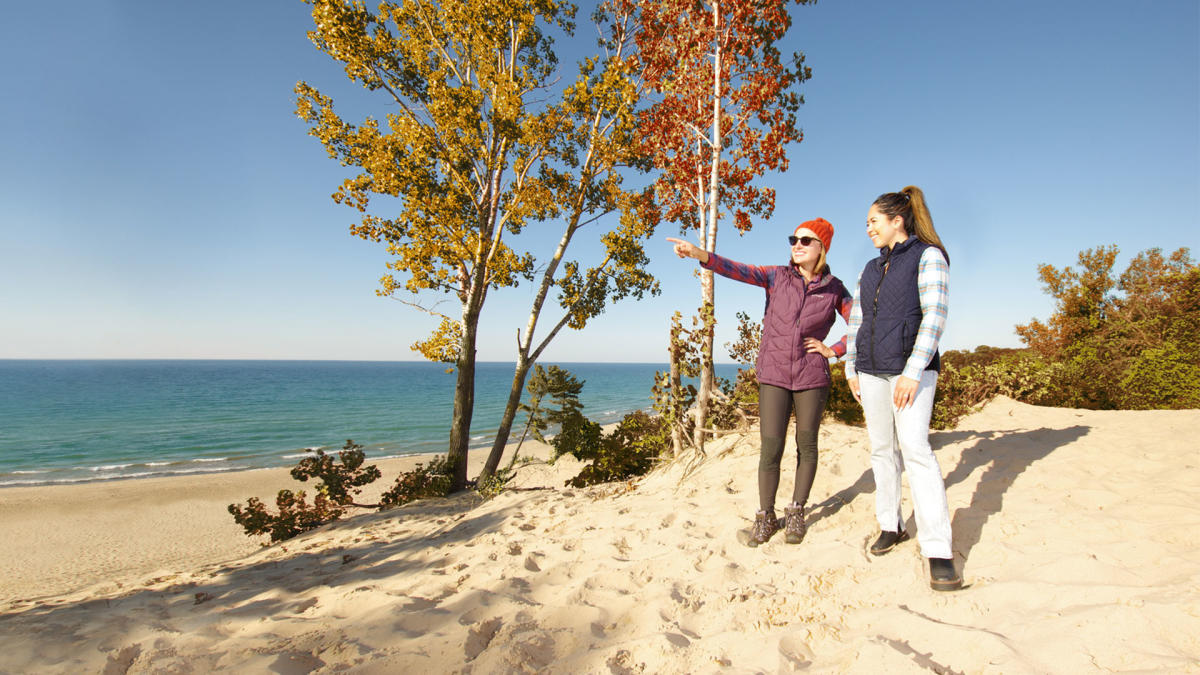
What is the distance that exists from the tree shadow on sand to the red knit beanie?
7.15ft

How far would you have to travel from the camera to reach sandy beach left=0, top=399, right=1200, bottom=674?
7.01 feet

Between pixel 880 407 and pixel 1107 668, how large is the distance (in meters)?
1.39

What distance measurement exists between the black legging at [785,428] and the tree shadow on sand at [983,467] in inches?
29.4

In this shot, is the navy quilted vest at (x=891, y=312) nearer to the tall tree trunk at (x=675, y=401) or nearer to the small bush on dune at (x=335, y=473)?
the tall tree trunk at (x=675, y=401)

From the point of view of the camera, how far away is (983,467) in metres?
4.48

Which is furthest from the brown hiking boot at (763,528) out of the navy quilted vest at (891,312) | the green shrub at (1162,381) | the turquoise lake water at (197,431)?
the turquoise lake water at (197,431)

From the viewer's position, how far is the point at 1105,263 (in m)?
18.1

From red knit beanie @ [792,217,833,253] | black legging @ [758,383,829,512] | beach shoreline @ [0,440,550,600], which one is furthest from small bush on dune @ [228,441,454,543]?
red knit beanie @ [792,217,833,253]

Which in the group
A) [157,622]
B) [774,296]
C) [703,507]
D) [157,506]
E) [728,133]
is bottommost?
[157,506]

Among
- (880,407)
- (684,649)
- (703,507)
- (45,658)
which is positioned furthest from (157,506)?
(880,407)

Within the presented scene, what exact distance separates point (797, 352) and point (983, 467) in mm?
2884

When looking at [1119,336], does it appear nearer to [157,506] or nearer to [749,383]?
[749,383]

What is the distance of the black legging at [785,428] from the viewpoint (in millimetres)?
3293

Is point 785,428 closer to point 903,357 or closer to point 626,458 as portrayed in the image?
point 903,357
